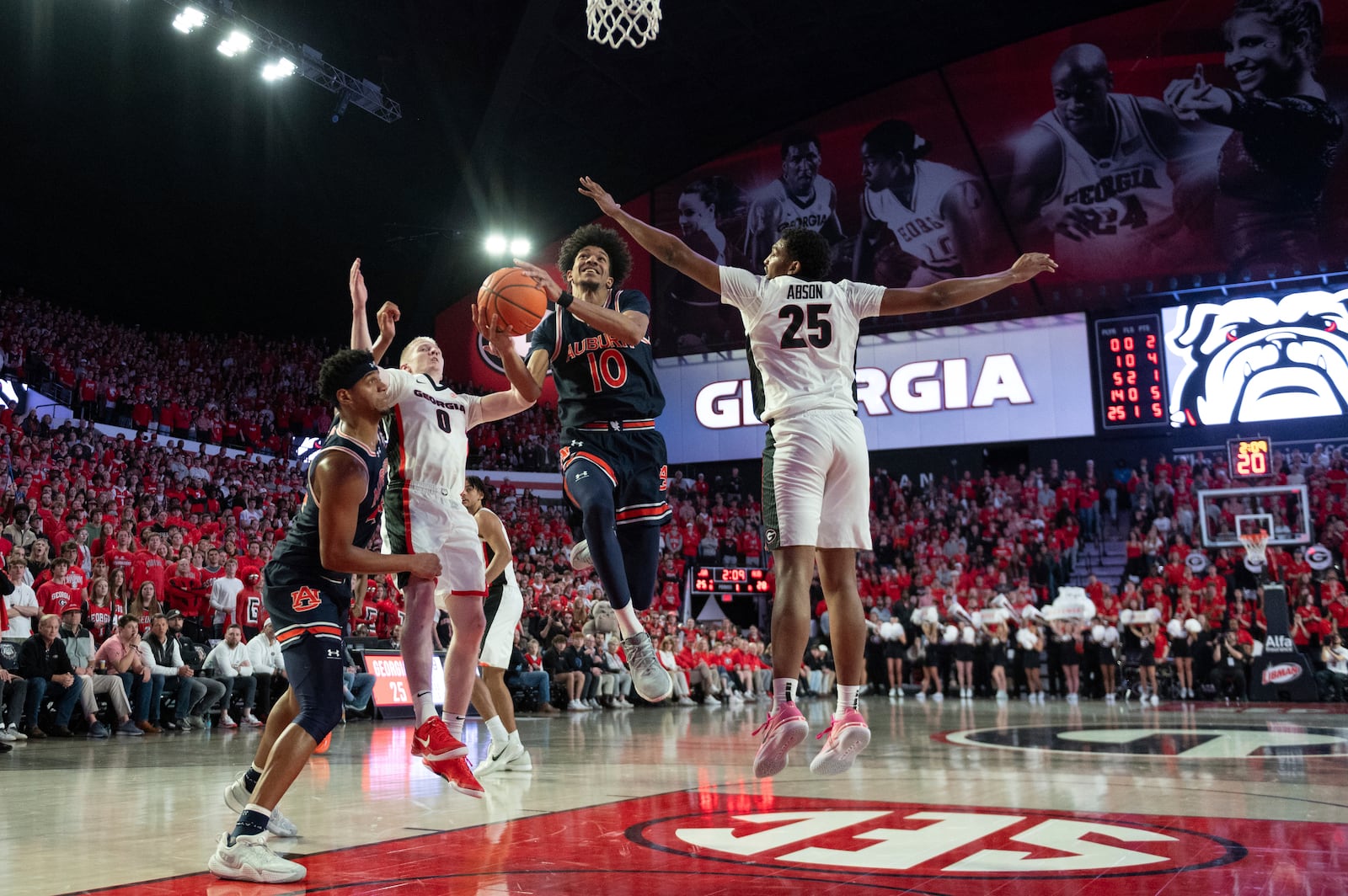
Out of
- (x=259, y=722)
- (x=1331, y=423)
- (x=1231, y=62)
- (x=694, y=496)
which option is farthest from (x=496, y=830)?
(x=1231, y=62)

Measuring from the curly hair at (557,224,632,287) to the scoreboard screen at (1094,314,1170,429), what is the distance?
2456cm

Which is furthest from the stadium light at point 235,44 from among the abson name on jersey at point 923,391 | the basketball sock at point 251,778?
the abson name on jersey at point 923,391

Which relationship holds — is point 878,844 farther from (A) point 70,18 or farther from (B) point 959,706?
(A) point 70,18

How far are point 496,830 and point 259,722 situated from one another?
958 centimetres

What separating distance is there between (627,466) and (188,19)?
50.1ft

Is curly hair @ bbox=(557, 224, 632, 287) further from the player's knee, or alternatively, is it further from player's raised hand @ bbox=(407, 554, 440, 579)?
the player's knee

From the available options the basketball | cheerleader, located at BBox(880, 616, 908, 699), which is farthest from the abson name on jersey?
the basketball

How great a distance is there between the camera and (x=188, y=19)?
1730 centimetres

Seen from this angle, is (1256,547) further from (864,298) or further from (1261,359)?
(864,298)

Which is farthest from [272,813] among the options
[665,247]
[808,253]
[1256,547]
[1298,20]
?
[1298,20]

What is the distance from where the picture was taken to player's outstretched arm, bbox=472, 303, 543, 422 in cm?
538

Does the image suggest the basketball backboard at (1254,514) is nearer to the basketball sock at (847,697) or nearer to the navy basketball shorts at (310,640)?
the basketball sock at (847,697)

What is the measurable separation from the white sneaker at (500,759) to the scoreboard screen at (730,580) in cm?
1585

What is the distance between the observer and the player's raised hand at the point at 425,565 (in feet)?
15.7
